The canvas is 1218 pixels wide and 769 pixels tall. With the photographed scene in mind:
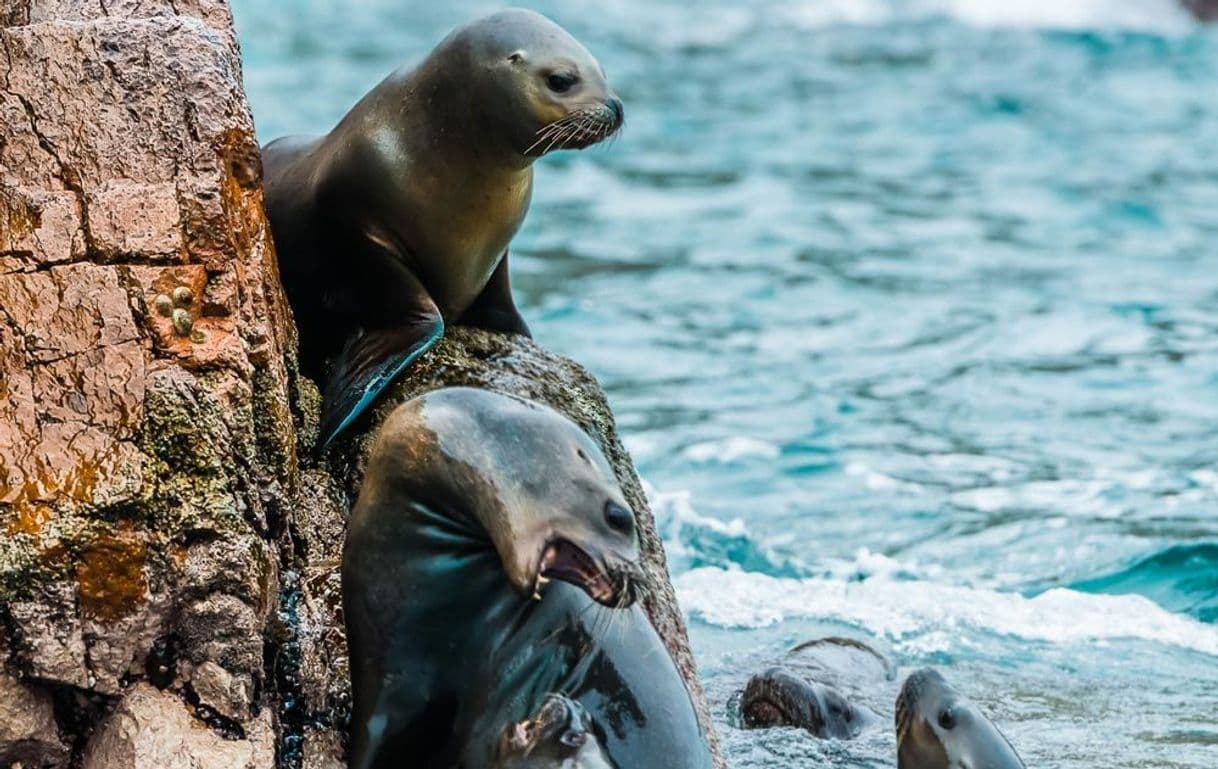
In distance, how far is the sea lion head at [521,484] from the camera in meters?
3.43

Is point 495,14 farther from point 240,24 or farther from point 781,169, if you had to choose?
point 240,24

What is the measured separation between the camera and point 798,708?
226 inches

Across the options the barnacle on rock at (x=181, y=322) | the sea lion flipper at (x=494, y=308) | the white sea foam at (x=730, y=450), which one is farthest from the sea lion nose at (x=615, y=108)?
the white sea foam at (x=730, y=450)

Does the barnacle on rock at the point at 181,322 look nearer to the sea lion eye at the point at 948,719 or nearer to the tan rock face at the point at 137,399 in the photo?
the tan rock face at the point at 137,399

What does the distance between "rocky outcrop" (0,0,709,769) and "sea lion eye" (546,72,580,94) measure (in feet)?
2.85

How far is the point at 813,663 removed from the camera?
6.41 m

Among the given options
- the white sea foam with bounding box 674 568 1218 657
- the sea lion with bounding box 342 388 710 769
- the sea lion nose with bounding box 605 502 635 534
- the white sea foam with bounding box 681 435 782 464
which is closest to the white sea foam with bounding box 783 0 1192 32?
the white sea foam with bounding box 681 435 782 464

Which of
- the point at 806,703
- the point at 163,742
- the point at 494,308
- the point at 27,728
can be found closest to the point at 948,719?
the point at 806,703

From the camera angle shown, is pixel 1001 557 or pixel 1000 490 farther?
pixel 1000 490

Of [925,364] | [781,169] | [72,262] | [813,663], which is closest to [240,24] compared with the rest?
[781,169]

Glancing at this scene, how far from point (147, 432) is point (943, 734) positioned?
1.87 metres

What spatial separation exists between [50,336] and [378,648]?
0.87 meters

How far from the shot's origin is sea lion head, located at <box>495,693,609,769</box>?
351cm

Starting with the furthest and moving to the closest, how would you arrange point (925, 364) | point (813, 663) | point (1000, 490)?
point (925, 364), point (1000, 490), point (813, 663)
